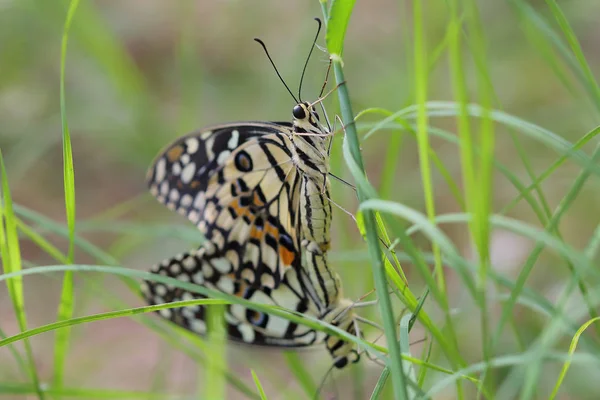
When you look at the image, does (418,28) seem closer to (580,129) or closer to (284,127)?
(284,127)

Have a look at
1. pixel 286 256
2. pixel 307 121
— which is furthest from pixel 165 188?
pixel 307 121

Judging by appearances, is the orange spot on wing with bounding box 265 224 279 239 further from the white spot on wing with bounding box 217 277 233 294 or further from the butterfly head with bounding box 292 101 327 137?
the butterfly head with bounding box 292 101 327 137

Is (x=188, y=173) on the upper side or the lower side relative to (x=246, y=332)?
upper

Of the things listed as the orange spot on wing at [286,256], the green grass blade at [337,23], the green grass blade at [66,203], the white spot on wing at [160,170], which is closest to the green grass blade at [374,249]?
the green grass blade at [337,23]

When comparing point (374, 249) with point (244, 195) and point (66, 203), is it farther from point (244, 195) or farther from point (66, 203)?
point (244, 195)

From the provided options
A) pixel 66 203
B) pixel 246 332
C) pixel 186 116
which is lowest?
pixel 246 332

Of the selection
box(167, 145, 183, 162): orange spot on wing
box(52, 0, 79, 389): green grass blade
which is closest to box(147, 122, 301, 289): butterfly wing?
box(167, 145, 183, 162): orange spot on wing

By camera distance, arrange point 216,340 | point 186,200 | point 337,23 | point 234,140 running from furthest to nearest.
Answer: point 186,200, point 234,140, point 216,340, point 337,23
